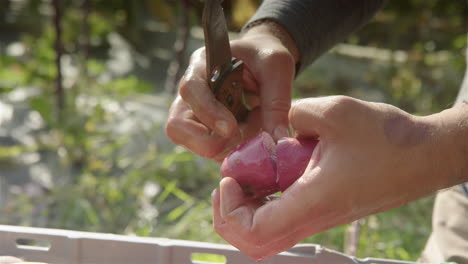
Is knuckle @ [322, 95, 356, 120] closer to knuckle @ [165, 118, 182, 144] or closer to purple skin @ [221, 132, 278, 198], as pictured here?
purple skin @ [221, 132, 278, 198]

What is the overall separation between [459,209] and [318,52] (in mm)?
543

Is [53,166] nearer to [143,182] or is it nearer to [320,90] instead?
[143,182]

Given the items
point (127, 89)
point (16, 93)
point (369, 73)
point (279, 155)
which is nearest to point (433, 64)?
point (369, 73)

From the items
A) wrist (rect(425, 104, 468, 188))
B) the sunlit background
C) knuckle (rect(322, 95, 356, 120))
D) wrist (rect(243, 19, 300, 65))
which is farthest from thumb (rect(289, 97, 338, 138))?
the sunlit background

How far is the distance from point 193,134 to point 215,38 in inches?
9.7

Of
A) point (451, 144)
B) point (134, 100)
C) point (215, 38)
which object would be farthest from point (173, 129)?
point (134, 100)

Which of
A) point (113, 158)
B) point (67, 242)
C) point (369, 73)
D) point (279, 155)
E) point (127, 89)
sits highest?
point (369, 73)

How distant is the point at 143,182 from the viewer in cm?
267

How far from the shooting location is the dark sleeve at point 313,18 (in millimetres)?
1494

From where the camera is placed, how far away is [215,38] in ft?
3.78

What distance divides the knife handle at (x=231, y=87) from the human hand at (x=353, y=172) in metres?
0.32

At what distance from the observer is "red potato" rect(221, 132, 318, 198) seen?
1.03m

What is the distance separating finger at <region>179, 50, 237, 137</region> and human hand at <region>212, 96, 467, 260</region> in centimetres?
29

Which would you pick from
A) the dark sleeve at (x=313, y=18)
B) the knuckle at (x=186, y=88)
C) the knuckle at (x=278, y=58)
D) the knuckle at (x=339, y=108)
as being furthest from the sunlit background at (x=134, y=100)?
the knuckle at (x=339, y=108)
